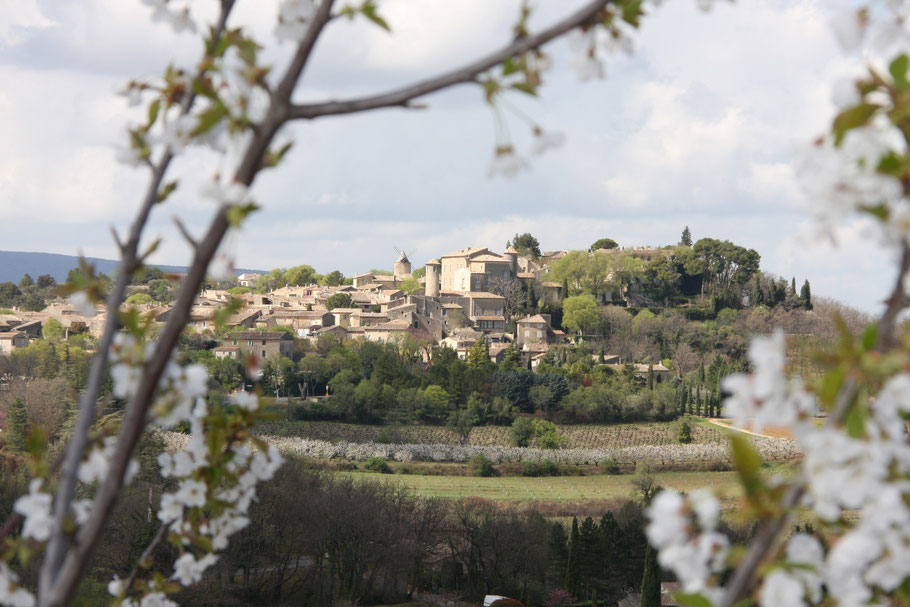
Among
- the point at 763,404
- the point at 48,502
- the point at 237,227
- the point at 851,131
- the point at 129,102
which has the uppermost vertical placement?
the point at 129,102

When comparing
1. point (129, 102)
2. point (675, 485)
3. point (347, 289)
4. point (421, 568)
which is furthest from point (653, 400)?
point (129, 102)

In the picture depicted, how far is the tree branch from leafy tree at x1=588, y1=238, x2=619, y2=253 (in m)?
77.1

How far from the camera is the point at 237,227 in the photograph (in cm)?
108

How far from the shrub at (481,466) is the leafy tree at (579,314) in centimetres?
2498

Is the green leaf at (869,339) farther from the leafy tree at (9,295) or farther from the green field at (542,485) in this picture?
the leafy tree at (9,295)

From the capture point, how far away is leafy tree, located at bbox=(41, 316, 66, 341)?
1928 inches

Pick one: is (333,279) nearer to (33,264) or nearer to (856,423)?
(856,423)

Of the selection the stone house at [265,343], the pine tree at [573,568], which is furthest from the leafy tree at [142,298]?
the pine tree at [573,568]

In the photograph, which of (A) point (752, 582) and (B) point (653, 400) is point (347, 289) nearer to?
(B) point (653, 400)

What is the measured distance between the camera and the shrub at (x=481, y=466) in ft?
108

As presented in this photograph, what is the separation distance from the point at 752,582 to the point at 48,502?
3.22ft

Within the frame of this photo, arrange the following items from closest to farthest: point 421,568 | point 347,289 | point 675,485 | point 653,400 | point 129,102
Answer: point 129,102
point 421,568
point 675,485
point 653,400
point 347,289

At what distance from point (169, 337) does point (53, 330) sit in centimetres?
5282

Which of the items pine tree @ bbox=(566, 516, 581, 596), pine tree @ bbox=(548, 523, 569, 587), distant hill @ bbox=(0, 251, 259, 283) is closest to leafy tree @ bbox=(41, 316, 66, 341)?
pine tree @ bbox=(548, 523, 569, 587)
